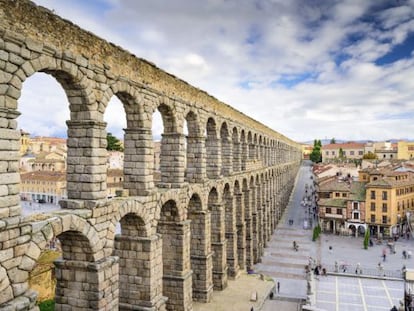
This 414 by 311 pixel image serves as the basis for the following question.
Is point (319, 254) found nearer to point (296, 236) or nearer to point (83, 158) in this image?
point (296, 236)

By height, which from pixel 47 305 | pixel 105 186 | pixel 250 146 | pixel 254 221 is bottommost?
pixel 47 305

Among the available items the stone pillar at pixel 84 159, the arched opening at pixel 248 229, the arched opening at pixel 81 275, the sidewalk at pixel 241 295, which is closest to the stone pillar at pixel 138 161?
the stone pillar at pixel 84 159

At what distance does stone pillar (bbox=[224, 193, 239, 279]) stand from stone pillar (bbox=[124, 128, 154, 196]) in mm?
15159

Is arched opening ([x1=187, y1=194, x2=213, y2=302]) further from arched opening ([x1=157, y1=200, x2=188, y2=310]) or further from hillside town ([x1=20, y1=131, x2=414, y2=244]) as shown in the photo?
hillside town ([x1=20, y1=131, x2=414, y2=244])

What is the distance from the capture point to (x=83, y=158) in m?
13.6

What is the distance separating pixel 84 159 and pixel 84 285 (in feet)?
14.2

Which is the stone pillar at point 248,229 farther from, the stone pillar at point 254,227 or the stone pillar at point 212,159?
the stone pillar at point 212,159

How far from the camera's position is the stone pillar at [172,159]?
802 inches

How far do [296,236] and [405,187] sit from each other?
17.6 metres

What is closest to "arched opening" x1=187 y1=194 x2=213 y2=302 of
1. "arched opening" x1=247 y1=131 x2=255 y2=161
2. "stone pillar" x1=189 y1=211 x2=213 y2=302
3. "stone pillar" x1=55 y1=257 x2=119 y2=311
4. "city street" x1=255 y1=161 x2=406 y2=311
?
"stone pillar" x1=189 y1=211 x2=213 y2=302

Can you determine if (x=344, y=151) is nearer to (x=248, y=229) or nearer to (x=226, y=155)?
(x=248, y=229)

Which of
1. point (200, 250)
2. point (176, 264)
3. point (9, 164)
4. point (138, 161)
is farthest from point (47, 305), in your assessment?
point (9, 164)

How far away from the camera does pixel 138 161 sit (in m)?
16.8

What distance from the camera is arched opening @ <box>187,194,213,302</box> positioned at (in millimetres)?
24641
